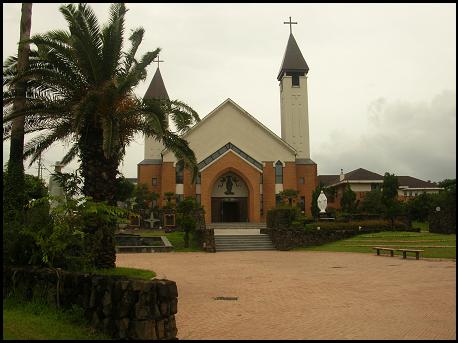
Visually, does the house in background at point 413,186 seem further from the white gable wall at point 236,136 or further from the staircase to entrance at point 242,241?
the staircase to entrance at point 242,241

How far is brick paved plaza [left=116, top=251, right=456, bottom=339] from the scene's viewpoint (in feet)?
24.9

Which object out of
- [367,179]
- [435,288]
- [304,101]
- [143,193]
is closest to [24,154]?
[435,288]

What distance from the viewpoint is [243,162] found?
141 ft

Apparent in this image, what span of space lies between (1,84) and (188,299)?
26.7 feet

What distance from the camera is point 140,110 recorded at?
13648 millimetres

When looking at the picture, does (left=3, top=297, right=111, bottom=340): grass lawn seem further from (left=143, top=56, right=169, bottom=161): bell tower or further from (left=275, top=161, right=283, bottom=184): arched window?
(left=143, top=56, right=169, bottom=161): bell tower

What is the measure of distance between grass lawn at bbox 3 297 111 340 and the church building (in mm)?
34201

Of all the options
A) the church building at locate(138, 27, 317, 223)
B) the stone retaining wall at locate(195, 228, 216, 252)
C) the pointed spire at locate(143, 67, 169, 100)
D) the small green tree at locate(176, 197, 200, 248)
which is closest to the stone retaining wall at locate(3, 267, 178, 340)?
the stone retaining wall at locate(195, 228, 216, 252)

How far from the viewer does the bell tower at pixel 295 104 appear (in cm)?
5019

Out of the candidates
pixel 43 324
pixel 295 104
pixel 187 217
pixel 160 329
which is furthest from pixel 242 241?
pixel 295 104

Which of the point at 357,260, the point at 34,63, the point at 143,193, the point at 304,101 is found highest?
the point at 304,101

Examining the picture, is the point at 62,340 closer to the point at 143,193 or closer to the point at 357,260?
the point at 357,260

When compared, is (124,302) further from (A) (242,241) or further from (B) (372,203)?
(B) (372,203)

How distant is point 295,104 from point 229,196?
13.5 m
